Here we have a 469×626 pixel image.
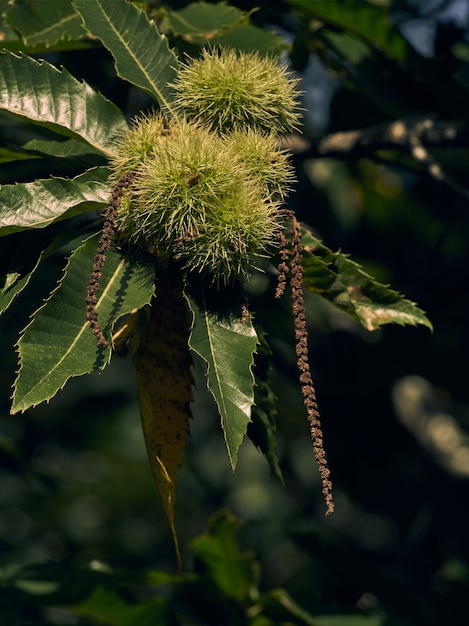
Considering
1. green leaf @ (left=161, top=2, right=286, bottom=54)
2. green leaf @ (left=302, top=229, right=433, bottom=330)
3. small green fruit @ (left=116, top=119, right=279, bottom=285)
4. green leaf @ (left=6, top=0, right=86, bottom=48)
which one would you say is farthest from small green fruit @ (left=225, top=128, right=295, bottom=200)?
green leaf @ (left=6, top=0, right=86, bottom=48)

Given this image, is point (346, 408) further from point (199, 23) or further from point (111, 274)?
point (111, 274)

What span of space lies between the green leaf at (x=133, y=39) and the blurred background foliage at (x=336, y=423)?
0.36 meters

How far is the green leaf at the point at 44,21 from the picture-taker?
79.0 inches

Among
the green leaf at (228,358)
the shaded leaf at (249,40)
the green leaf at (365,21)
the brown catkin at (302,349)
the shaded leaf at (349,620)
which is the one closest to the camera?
the brown catkin at (302,349)

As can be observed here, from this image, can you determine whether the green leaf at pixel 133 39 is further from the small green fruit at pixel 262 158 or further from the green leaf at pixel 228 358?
the green leaf at pixel 228 358

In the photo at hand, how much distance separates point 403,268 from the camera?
362 centimetres

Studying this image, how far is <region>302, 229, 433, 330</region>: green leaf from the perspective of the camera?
5.25 feet

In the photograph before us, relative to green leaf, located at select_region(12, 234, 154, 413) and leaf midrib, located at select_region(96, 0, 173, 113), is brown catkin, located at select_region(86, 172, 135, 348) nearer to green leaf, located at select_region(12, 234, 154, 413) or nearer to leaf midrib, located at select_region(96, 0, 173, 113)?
green leaf, located at select_region(12, 234, 154, 413)

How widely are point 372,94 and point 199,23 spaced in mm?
785

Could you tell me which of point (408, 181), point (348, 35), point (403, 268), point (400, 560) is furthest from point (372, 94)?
point (400, 560)

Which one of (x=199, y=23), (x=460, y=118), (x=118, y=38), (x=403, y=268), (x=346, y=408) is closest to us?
(x=118, y=38)

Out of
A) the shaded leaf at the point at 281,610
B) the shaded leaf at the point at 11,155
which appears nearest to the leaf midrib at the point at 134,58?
the shaded leaf at the point at 11,155

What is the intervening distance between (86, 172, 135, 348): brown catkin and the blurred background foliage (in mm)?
826

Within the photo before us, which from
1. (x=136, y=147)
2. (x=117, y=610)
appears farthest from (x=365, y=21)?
(x=117, y=610)
